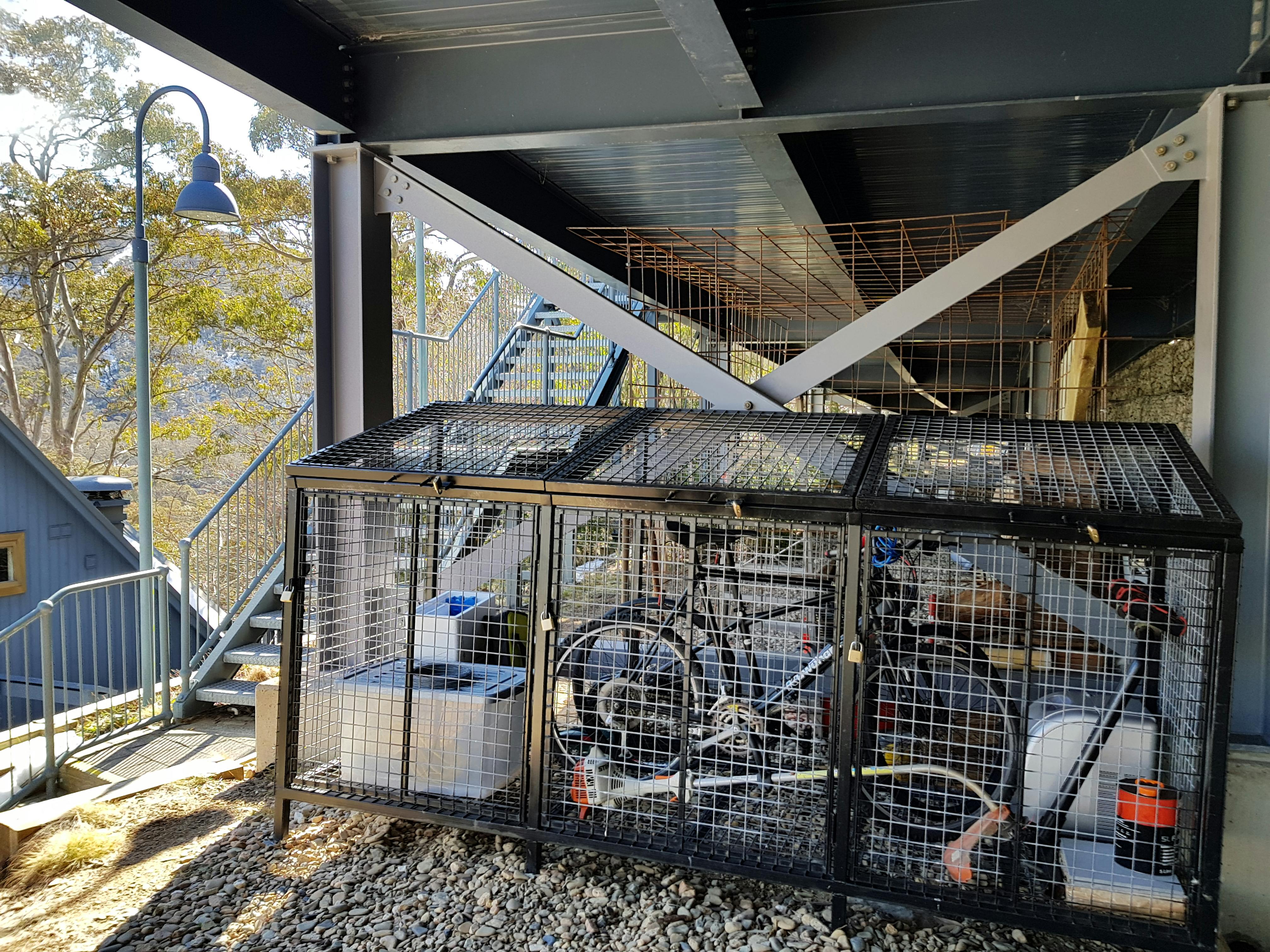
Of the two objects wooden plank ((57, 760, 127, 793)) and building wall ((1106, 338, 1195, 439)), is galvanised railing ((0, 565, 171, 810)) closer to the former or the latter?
wooden plank ((57, 760, 127, 793))

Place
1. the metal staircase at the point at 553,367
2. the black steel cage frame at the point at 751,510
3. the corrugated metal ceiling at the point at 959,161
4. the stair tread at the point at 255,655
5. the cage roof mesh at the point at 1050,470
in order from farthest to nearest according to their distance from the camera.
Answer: the metal staircase at the point at 553,367, the stair tread at the point at 255,655, the corrugated metal ceiling at the point at 959,161, the cage roof mesh at the point at 1050,470, the black steel cage frame at the point at 751,510

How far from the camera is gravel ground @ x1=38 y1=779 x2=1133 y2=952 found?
273 centimetres

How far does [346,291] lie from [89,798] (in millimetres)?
2588

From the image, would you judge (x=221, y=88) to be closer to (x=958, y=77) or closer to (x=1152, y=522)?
(x=958, y=77)

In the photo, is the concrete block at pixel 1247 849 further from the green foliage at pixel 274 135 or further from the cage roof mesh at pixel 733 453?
the green foliage at pixel 274 135

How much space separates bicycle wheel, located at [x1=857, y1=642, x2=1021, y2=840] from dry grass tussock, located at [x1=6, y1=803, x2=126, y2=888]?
2.91m

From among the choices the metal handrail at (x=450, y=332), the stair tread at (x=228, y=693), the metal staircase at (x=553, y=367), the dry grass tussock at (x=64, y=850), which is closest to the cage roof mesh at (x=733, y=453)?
the dry grass tussock at (x=64, y=850)

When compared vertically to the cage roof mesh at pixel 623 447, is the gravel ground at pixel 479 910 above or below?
below

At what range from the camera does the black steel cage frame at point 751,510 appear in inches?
95.1

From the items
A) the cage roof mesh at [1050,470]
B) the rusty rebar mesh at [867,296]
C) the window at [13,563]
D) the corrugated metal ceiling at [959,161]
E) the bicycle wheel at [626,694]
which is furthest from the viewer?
the window at [13,563]

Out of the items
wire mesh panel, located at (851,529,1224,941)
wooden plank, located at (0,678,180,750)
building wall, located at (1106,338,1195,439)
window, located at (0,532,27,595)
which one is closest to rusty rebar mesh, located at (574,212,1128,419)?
building wall, located at (1106,338,1195,439)

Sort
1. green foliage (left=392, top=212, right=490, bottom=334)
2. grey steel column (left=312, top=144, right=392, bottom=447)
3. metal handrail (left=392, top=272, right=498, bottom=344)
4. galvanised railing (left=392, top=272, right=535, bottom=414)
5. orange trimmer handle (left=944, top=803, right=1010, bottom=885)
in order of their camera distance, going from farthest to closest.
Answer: green foliage (left=392, top=212, right=490, bottom=334) < galvanised railing (left=392, top=272, right=535, bottom=414) < metal handrail (left=392, top=272, right=498, bottom=344) < grey steel column (left=312, top=144, right=392, bottom=447) < orange trimmer handle (left=944, top=803, right=1010, bottom=885)

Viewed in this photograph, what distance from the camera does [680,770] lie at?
9.42ft

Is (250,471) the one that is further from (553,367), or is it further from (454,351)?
(553,367)
